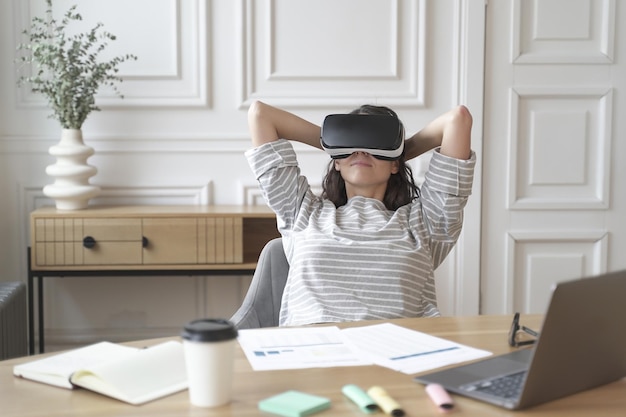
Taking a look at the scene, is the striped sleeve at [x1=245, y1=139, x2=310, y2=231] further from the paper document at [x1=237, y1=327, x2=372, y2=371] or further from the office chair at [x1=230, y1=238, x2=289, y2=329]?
the paper document at [x1=237, y1=327, x2=372, y2=371]

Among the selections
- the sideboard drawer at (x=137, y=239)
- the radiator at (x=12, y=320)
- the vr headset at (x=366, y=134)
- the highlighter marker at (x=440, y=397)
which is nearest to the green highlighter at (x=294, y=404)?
the highlighter marker at (x=440, y=397)

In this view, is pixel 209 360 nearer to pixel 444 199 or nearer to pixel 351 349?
pixel 351 349

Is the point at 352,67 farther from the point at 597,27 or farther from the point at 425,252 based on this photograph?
the point at 425,252

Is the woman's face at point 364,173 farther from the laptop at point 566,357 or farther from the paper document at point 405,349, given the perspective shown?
the laptop at point 566,357

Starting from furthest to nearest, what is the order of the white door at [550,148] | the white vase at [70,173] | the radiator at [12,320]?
the white door at [550,148]
the white vase at [70,173]
the radiator at [12,320]

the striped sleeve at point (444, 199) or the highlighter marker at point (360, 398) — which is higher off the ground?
the striped sleeve at point (444, 199)

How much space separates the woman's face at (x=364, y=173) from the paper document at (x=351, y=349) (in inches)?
24.8

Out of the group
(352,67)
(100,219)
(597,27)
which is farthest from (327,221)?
(597,27)

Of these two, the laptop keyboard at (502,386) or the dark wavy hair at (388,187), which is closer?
the laptop keyboard at (502,386)

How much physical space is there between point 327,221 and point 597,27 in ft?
6.63

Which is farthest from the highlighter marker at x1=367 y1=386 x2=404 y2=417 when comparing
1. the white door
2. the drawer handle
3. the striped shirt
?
the white door

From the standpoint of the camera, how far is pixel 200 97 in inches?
132

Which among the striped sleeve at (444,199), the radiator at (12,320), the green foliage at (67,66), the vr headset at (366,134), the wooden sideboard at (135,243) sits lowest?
the radiator at (12,320)

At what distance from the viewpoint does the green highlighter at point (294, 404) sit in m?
1.02
